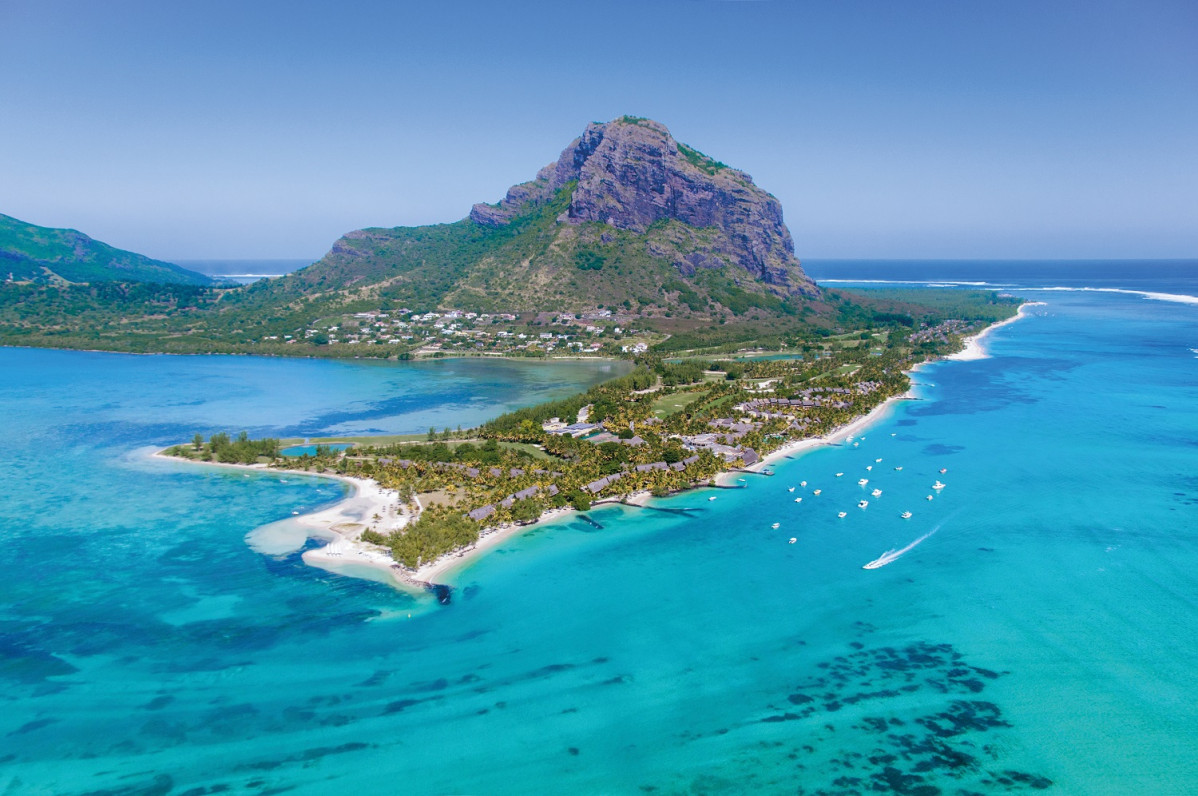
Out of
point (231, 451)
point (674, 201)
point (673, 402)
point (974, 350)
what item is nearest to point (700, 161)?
point (674, 201)

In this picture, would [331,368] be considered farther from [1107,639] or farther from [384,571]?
[1107,639]

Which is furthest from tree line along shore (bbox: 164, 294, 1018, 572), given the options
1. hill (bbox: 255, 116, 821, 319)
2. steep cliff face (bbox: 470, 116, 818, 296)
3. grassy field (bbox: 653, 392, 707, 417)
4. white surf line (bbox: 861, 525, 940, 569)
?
steep cliff face (bbox: 470, 116, 818, 296)

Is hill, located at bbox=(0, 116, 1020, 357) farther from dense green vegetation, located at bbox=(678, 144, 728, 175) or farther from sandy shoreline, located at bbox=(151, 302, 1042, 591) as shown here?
sandy shoreline, located at bbox=(151, 302, 1042, 591)

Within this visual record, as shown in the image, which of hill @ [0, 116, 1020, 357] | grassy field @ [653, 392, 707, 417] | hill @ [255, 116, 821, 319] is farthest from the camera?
hill @ [255, 116, 821, 319]

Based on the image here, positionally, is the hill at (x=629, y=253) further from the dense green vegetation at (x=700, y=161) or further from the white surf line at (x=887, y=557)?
the white surf line at (x=887, y=557)

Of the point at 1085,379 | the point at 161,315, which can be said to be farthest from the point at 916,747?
the point at 161,315

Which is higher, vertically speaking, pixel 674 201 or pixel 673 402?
A: pixel 674 201

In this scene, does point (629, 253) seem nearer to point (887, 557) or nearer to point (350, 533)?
point (350, 533)

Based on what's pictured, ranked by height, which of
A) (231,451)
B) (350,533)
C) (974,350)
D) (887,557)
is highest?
(974,350)
